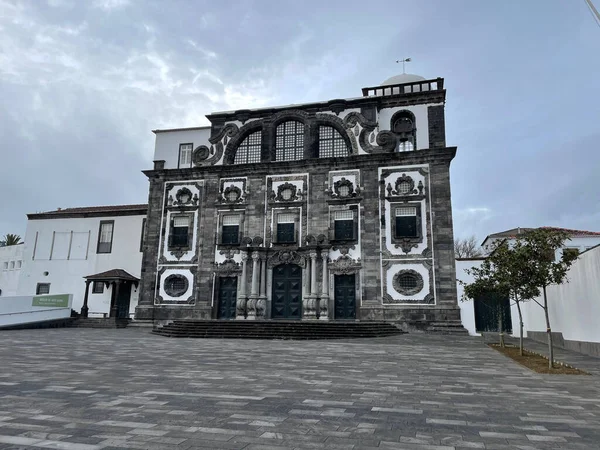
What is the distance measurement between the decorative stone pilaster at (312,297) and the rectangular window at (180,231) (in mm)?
8741

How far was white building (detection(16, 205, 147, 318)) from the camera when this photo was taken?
33.5m

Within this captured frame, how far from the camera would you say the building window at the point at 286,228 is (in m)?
28.3

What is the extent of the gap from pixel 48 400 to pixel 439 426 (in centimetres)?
579

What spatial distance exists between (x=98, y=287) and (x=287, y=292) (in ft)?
51.2

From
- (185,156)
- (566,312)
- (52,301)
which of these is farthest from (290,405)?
(52,301)

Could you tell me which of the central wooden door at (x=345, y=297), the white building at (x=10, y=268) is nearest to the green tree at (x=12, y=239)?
the white building at (x=10, y=268)

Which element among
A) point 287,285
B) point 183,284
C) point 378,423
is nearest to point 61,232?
point 183,284

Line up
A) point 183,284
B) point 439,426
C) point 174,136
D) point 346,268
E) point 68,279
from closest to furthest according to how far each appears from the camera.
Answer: point 439,426
point 346,268
point 183,284
point 174,136
point 68,279

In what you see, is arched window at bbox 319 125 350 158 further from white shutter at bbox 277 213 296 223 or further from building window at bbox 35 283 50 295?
building window at bbox 35 283 50 295

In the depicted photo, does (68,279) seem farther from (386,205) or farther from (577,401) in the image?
(577,401)

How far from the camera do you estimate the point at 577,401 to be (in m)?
7.43

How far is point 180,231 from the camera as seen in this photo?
30.4m

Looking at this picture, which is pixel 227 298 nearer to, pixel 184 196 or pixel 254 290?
pixel 254 290

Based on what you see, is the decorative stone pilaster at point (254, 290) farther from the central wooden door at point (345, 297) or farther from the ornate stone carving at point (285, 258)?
the central wooden door at point (345, 297)
